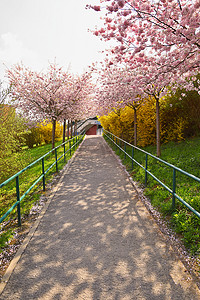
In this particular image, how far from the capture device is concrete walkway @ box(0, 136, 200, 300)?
2.69 m

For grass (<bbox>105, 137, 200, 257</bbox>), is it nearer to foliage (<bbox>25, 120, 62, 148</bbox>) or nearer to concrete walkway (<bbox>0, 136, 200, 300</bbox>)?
concrete walkway (<bbox>0, 136, 200, 300</bbox>)

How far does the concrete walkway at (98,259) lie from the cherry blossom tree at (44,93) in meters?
10.5

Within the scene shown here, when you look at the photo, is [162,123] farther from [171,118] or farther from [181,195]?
[181,195]

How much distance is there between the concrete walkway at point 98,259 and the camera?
8.81ft

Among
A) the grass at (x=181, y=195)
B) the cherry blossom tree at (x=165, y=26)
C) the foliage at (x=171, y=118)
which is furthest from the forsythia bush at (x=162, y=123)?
the cherry blossom tree at (x=165, y=26)

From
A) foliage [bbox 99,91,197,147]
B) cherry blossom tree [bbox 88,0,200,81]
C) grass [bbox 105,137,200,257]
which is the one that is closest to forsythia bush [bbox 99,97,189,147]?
foliage [bbox 99,91,197,147]

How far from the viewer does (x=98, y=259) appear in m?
3.33

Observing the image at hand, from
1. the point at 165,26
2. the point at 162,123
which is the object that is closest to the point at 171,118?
the point at 162,123

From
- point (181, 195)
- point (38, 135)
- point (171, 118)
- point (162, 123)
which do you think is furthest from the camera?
point (38, 135)

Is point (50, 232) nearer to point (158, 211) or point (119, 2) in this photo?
point (158, 211)

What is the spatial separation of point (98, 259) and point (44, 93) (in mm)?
13476

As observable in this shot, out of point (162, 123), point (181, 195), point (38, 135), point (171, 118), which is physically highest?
point (171, 118)

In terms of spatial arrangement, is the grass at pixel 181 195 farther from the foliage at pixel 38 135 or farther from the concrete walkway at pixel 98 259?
the foliage at pixel 38 135

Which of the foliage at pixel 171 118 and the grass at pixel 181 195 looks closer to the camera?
the grass at pixel 181 195
